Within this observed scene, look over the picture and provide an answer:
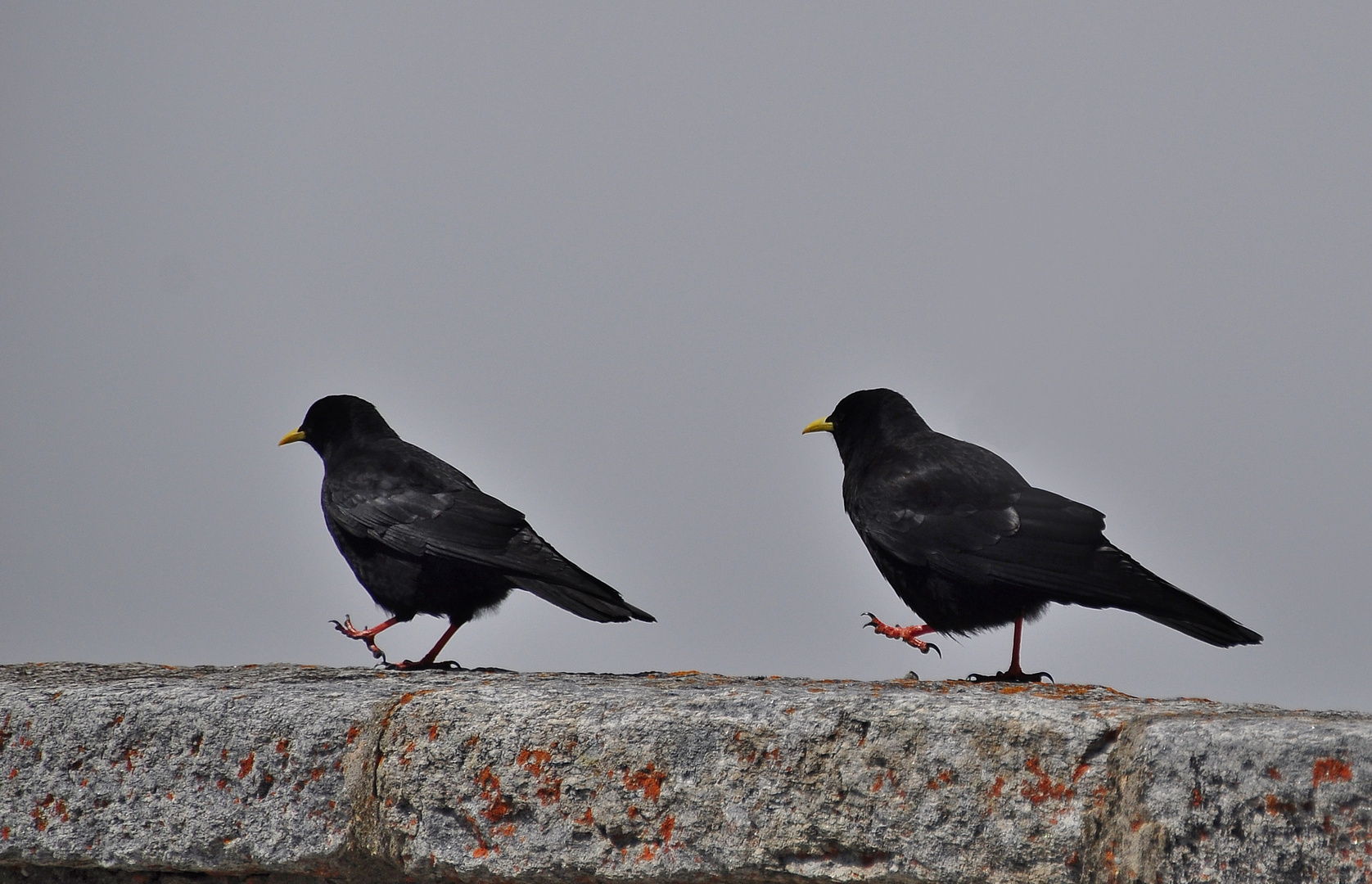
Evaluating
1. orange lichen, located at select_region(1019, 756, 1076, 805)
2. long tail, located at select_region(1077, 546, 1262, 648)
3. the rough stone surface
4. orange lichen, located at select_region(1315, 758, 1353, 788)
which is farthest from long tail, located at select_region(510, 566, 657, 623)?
orange lichen, located at select_region(1315, 758, 1353, 788)

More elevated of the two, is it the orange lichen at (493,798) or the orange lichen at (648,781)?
the orange lichen at (648,781)

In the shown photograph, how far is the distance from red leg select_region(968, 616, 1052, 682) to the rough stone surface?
88cm

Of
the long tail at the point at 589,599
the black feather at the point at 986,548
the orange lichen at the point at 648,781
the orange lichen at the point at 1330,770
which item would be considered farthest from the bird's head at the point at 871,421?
the orange lichen at the point at 1330,770

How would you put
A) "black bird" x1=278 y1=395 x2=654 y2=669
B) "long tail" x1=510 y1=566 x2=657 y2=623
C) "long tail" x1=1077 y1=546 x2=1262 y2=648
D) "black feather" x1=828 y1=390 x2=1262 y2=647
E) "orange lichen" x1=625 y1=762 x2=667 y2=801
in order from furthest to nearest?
1. "black bird" x1=278 y1=395 x2=654 y2=669
2. "long tail" x1=510 y1=566 x2=657 y2=623
3. "black feather" x1=828 y1=390 x2=1262 y2=647
4. "long tail" x1=1077 y1=546 x2=1262 y2=648
5. "orange lichen" x1=625 y1=762 x2=667 y2=801

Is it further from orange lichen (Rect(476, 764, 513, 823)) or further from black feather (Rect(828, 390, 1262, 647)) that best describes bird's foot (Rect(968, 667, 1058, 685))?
orange lichen (Rect(476, 764, 513, 823))

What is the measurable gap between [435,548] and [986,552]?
7.11 feet

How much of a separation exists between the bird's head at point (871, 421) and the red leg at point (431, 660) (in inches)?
72.8

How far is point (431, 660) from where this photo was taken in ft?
16.3

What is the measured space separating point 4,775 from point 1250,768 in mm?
2682

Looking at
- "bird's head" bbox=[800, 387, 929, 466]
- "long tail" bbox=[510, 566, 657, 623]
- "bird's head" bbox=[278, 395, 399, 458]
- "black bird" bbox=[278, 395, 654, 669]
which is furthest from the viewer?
"bird's head" bbox=[278, 395, 399, 458]

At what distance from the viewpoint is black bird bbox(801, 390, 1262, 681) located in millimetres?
3941

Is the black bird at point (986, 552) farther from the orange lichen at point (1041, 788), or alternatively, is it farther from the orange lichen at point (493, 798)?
the orange lichen at point (493, 798)

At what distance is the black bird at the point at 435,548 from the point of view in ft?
15.6

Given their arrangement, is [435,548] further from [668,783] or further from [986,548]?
[668,783]
